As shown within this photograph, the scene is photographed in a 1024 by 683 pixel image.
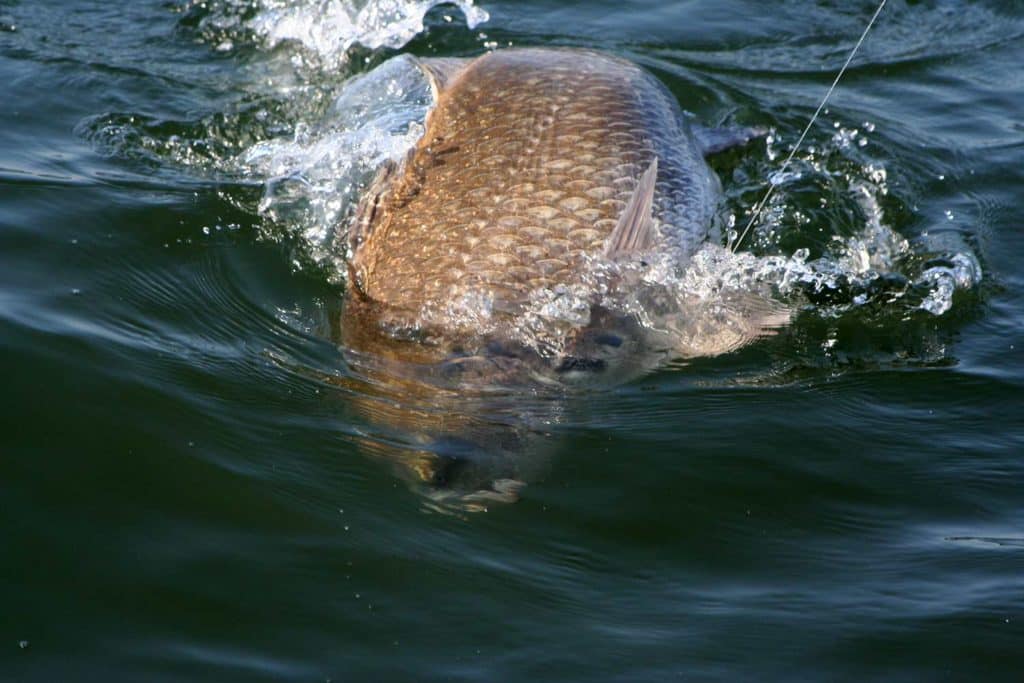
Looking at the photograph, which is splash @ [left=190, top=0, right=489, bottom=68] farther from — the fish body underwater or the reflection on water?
the fish body underwater

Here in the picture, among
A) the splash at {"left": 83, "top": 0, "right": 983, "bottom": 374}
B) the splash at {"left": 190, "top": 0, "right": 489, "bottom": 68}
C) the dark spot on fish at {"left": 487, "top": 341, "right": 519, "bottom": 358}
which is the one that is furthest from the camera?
the splash at {"left": 190, "top": 0, "right": 489, "bottom": 68}

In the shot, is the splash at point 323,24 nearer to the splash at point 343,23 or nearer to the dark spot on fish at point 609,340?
the splash at point 343,23

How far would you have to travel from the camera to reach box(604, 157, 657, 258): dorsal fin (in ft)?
14.7

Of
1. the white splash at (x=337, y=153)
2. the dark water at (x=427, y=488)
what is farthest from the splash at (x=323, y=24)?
the dark water at (x=427, y=488)

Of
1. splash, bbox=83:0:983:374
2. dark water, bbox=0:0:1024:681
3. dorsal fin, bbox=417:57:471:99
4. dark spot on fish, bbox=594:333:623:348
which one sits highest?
dorsal fin, bbox=417:57:471:99

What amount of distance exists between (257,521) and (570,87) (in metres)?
2.48

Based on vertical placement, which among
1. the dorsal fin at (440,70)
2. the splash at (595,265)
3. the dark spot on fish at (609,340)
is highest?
the dorsal fin at (440,70)

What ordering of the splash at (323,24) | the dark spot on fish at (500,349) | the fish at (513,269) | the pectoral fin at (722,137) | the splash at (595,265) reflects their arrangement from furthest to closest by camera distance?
the splash at (323,24)
the pectoral fin at (722,137)
the splash at (595,265)
the dark spot on fish at (500,349)
the fish at (513,269)

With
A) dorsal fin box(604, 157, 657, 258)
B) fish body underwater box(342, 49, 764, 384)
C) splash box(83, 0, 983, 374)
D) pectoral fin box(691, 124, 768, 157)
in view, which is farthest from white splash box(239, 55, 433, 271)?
pectoral fin box(691, 124, 768, 157)

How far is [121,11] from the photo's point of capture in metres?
7.70

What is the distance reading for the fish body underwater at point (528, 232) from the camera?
434 centimetres

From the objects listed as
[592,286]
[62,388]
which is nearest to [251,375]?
[62,388]

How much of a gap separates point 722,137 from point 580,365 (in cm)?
233

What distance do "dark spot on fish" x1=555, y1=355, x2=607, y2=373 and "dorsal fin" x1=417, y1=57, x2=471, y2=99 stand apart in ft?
5.22
